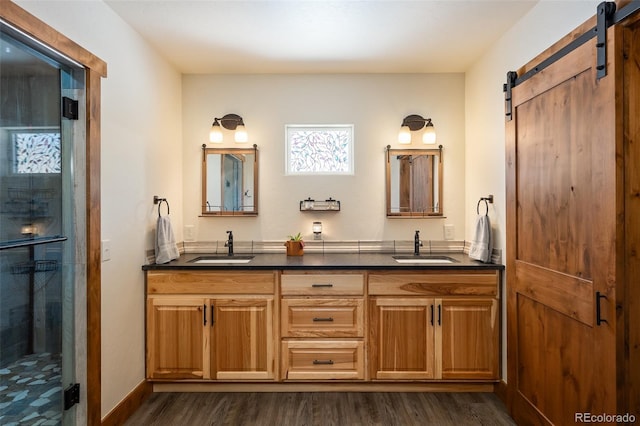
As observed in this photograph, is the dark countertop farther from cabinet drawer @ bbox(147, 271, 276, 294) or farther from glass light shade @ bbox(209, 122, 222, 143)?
glass light shade @ bbox(209, 122, 222, 143)

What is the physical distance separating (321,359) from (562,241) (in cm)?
168

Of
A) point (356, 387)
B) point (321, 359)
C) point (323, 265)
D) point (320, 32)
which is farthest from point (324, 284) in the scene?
point (320, 32)

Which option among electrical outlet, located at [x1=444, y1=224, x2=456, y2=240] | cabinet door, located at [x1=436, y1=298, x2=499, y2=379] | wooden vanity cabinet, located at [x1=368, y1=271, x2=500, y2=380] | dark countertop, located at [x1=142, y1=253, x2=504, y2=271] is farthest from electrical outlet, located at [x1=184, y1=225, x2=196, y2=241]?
electrical outlet, located at [x1=444, y1=224, x2=456, y2=240]

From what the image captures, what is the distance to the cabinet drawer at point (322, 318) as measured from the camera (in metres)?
2.44

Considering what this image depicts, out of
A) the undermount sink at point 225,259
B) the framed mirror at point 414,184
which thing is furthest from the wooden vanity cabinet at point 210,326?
the framed mirror at point 414,184

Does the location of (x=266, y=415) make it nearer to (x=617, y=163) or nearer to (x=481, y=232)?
(x=481, y=232)

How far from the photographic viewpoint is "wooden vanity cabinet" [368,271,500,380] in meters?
2.42

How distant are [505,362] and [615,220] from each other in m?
1.37

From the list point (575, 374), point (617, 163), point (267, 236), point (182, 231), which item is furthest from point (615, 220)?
point (182, 231)

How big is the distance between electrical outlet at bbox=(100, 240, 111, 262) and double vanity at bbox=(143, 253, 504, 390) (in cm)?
42

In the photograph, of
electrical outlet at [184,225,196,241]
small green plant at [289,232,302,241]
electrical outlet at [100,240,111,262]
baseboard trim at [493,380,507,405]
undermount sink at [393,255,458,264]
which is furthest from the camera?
electrical outlet at [184,225,196,241]

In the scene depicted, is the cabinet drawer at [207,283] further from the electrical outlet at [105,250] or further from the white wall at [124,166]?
the electrical outlet at [105,250]

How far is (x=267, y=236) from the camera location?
3.10 meters

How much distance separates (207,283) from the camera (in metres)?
2.44
